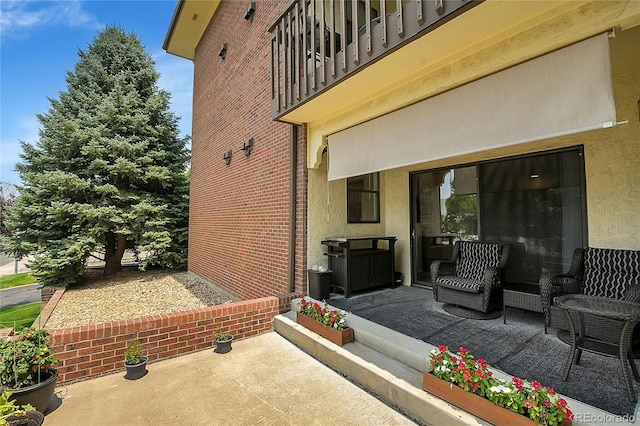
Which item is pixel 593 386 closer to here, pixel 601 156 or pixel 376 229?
pixel 601 156

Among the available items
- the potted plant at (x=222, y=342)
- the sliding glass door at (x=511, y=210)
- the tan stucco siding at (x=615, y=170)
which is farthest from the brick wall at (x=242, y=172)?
the tan stucco siding at (x=615, y=170)

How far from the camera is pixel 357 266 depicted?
502 cm

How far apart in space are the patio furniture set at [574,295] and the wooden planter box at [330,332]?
163cm

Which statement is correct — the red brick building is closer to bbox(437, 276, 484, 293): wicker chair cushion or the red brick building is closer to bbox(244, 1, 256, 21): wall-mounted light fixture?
bbox(244, 1, 256, 21): wall-mounted light fixture

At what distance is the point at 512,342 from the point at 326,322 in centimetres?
200

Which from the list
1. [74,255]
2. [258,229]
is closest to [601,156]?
[258,229]

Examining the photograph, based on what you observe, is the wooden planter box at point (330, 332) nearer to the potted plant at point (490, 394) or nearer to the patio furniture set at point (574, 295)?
the potted plant at point (490, 394)

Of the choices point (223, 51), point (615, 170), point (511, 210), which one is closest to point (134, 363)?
point (511, 210)

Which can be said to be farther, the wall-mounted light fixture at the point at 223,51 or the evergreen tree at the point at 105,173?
the evergreen tree at the point at 105,173

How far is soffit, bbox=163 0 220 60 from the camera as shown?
8.71m

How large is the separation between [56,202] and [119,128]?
295 centimetres

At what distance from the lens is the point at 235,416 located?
2459 millimetres

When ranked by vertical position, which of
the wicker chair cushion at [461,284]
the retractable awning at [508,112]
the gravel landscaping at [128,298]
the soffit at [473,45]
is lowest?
the gravel landscaping at [128,298]

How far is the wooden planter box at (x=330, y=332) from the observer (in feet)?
11.0
